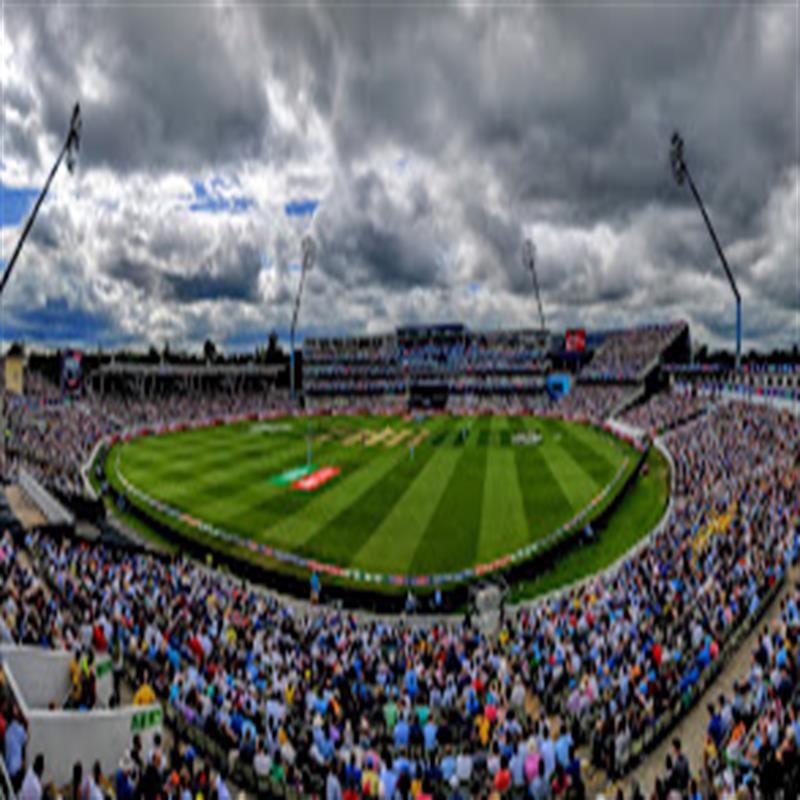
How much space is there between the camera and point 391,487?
37.7m

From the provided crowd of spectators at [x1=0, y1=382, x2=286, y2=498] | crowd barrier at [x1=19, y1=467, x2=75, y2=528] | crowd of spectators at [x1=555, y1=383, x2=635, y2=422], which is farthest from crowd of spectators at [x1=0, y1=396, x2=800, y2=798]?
crowd of spectators at [x1=555, y1=383, x2=635, y2=422]

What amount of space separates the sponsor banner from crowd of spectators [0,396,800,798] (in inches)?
668

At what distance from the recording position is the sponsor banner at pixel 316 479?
38062 mm

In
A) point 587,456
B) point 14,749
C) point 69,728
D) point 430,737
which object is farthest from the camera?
point 587,456

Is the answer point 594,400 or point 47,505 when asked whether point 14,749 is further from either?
point 594,400

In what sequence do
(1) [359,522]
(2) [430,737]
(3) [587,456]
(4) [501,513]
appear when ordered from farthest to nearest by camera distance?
(3) [587,456] → (4) [501,513] → (1) [359,522] → (2) [430,737]

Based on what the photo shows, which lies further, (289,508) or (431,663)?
(289,508)

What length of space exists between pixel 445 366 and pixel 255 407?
34.9 metres

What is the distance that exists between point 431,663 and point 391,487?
75.4 feet

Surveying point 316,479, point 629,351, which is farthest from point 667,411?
point 316,479

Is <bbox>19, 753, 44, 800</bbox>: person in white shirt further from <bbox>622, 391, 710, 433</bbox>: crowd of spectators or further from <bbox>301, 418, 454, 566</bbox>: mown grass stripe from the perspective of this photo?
<bbox>622, 391, 710, 433</bbox>: crowd of spectators

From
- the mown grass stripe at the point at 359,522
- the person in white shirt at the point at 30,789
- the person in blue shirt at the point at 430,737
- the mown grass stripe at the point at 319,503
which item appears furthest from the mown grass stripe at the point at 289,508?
the person in white shirt at the point at 30,789

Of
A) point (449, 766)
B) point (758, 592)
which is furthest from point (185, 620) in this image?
point (758, 592)

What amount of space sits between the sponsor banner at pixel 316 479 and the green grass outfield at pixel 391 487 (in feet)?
2.15
